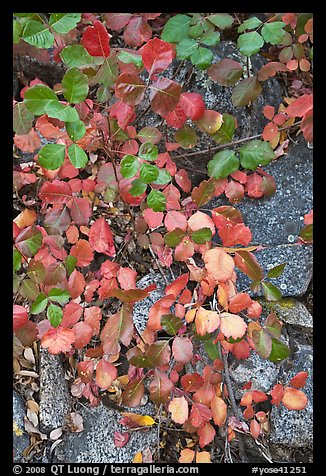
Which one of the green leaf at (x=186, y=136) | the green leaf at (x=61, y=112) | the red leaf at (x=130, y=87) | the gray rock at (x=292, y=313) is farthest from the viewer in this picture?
the gray rock at (x=292, y=313)

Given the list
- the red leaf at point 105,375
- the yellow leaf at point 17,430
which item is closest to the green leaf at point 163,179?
the red leaf at point 105,375

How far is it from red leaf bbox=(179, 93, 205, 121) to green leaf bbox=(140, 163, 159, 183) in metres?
0.24

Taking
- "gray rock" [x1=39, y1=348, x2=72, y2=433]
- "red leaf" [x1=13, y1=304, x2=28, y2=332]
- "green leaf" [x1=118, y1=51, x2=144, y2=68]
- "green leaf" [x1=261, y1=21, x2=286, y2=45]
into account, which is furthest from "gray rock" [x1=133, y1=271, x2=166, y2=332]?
"green leaf" [x1=261, y1=21, x2=286, y2=45]

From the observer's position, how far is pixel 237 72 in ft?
4.75

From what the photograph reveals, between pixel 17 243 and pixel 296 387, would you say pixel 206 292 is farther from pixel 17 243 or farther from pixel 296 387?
pixel 17 243

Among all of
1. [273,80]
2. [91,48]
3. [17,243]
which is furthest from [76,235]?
[273,80]

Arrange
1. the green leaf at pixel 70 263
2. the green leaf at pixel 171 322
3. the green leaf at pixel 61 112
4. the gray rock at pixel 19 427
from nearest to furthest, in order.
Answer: the green leaf at pixel 61 112, the green leaf at pixel 171 322, the green leaf at pixel 70 263, the gray rock at pixel 19 427

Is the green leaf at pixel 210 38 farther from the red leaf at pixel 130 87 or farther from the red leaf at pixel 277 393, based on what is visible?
the red leaf at pixel 277 393

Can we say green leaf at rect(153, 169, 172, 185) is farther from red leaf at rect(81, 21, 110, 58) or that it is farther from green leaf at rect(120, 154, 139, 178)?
red leaf at rect(81, 21, 110, 58)

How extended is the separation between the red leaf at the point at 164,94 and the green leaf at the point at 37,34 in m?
0.32

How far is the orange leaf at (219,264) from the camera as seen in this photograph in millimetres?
1215
